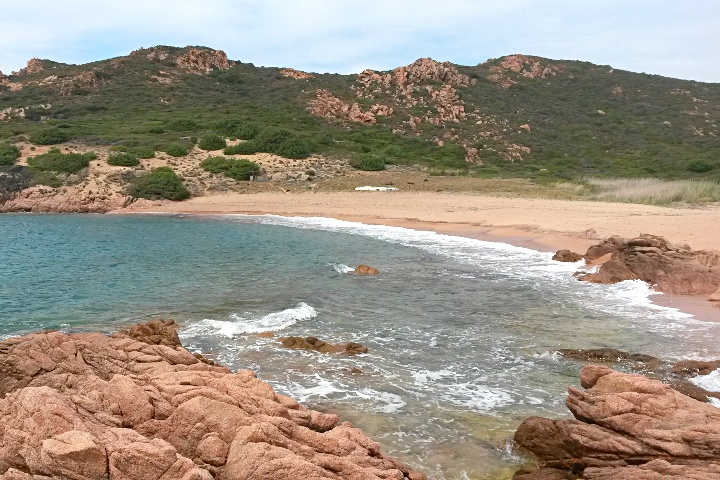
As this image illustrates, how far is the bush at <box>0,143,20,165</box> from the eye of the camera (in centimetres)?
4778

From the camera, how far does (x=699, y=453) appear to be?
6.39m

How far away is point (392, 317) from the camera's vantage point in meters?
14.9

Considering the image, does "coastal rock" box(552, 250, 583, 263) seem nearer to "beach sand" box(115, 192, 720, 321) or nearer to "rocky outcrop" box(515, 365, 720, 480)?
"beach sand" box(115, 192, 720, 321)

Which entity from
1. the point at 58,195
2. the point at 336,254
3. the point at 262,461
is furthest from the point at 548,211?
the point at 58,195

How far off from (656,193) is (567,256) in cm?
1965

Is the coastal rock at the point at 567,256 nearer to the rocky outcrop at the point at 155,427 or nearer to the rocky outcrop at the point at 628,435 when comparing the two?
the rocky outcrop at the point at 628,435

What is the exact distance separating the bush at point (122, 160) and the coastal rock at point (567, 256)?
122ft

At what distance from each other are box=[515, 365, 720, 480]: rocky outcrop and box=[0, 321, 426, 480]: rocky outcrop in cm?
179

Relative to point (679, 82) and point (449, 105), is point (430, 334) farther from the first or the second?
point (679, 82)

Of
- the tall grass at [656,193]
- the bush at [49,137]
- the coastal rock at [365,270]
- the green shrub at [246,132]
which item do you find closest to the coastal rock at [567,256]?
the coastal rock at [365,270]

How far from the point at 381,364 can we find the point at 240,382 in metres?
4.91

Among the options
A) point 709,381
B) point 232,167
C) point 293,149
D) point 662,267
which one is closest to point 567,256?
point 662,267

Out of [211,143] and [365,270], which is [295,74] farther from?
[365,270]

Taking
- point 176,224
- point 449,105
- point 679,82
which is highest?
point 679,82
